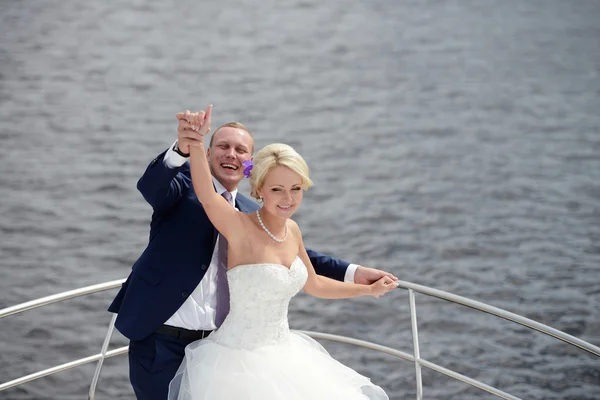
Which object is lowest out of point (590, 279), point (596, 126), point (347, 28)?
point (590, 279)

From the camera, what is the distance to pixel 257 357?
195 centimetres

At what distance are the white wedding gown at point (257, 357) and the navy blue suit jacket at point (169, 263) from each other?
13 centimetres

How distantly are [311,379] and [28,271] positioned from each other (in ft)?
13.1

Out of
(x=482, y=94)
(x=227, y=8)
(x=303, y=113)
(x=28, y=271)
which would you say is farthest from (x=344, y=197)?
(x=28, y=271)

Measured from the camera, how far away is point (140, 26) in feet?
19.6

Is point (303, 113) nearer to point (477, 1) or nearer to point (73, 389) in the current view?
point (477, 1)

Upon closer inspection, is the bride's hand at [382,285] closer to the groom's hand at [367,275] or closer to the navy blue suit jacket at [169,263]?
the groom's hand at [367,275]

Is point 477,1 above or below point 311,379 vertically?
above

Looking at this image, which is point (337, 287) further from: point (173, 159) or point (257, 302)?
point (173, 159)

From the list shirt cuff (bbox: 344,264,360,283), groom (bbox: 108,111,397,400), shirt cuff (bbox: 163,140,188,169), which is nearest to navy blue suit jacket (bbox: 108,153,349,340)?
groom (bbox: 108,111,397,400)

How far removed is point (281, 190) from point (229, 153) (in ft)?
0.73

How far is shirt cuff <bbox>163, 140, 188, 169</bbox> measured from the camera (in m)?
1.84

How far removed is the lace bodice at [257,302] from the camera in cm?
191

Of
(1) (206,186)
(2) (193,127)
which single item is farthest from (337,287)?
(2) (193,127)
